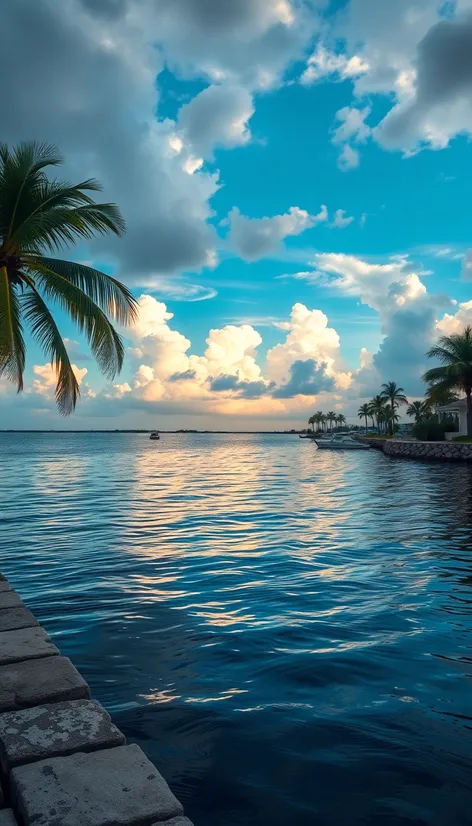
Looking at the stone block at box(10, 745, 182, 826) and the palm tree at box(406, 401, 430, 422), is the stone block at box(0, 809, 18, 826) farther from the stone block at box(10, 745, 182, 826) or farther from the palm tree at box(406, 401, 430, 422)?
the palm tree at box(406, 401, 430, 422)

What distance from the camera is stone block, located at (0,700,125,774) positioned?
12.8 feet

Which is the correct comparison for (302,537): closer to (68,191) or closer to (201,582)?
(201,582)

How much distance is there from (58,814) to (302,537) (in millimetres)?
13570

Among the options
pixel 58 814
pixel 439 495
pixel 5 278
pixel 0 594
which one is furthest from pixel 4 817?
pixel 439 495

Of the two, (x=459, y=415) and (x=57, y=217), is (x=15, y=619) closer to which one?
(x=57, y=217)

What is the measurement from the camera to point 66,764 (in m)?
3.78

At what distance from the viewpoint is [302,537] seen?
648 inches

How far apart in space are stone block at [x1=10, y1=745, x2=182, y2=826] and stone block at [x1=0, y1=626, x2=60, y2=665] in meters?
2.03

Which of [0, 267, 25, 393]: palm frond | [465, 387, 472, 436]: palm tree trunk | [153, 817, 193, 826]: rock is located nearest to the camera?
[153, 817, 193, 826]: rock

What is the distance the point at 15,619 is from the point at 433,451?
57107 mm

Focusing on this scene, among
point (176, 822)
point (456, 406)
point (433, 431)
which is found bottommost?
point (176, 822)

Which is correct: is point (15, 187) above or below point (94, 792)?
above

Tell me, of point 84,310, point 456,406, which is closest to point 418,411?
point 456,406

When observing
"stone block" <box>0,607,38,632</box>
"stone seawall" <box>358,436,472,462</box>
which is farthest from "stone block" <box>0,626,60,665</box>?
"stone seawall" <box>358,436,472,462</box>
